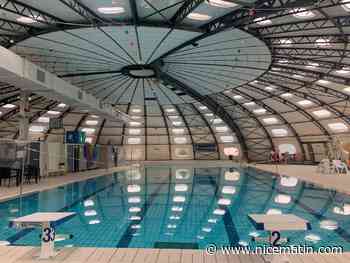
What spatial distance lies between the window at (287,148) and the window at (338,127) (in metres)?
6.57

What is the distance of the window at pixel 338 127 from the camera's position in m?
31.6

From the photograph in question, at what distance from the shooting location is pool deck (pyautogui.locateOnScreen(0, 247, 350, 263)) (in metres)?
5.07

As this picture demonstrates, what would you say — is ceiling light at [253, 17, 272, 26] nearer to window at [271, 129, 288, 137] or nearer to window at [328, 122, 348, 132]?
window at [328, 122, 348, 132]

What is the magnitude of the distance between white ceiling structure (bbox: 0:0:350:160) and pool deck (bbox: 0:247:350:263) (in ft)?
28.7

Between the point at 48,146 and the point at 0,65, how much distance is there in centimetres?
1073

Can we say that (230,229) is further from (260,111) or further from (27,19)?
(260,111)

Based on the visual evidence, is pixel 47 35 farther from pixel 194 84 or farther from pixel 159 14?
pixel 194 84

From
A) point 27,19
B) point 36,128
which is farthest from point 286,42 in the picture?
point 36,128

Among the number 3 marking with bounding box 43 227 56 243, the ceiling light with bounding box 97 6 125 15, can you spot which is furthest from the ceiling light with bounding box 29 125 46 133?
the number 3 marking with bounding box 43 227 56 243

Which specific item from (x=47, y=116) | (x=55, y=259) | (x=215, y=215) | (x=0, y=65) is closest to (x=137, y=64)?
(x=0, y=65)

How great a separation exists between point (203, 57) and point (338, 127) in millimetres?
20933

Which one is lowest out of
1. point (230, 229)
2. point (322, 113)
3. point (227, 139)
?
point (230, 229)

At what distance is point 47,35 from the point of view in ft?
48.3

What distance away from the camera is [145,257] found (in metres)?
5.26
